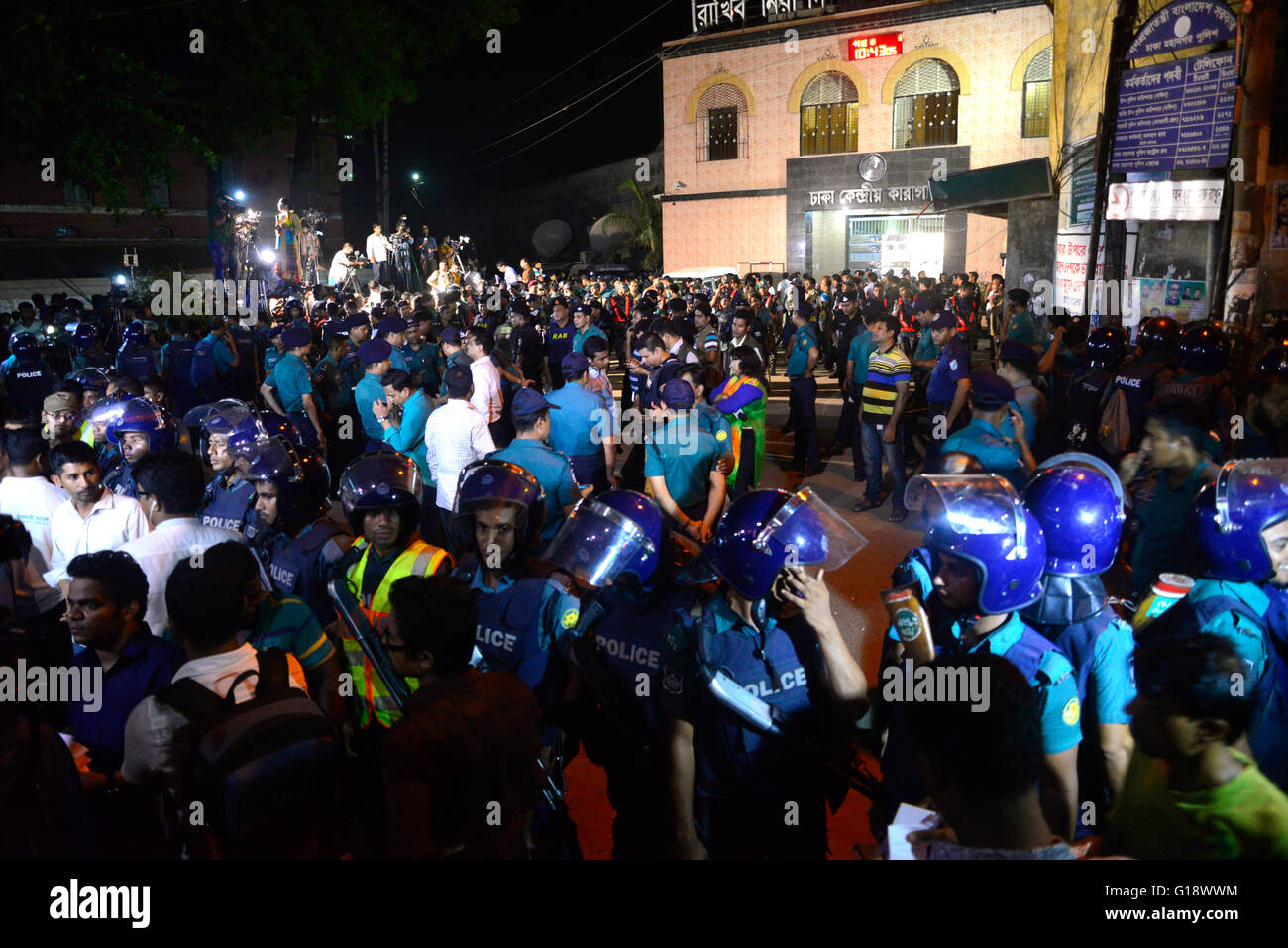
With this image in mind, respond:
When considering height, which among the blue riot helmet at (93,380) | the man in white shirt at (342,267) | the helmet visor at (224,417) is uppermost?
the man in white shirt at (342,267)

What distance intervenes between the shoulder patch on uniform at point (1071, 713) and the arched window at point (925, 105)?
31.6 m

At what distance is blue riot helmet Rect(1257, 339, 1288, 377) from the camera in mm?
6262

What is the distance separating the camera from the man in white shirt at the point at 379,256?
76.0 ft

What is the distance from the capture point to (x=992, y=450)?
5309mm

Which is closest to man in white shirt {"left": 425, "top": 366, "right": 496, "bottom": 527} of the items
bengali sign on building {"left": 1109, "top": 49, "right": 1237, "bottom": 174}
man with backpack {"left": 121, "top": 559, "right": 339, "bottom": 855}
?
man with backpack {"left": 121, "top": 559, "right": 339, "bottom": 855}

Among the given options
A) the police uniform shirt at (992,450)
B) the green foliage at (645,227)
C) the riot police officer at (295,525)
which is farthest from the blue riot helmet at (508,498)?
the green foliage at (645,227)

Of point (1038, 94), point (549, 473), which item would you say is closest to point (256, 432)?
point (549, 473)

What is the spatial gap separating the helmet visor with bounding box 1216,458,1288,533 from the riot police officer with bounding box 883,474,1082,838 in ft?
2.21

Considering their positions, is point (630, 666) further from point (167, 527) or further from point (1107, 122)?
point (1107, 122)

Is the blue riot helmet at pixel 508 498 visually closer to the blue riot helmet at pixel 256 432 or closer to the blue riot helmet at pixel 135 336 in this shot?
the blue riot helmet at pixel 256 432

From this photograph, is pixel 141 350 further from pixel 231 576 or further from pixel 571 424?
pixel 231 576
